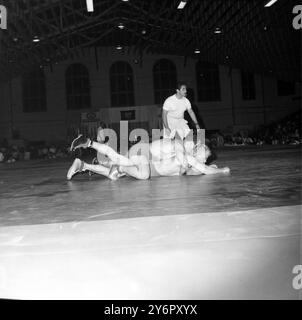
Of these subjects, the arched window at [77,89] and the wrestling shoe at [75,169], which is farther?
the arched window at [77,89]

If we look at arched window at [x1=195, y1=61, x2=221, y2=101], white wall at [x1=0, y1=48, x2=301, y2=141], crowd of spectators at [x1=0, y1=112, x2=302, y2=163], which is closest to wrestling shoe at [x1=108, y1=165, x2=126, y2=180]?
crowd of spectators at [x1=0, y1=112, x2=302, y2=163]

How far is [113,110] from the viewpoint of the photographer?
2144cm

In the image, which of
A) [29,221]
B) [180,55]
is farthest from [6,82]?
[29,221]

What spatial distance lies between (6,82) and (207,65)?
12.2 meters

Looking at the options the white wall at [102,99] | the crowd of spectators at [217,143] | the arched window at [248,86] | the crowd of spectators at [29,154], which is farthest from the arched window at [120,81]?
the crowd of spectators at [29,154]

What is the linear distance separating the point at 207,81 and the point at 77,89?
26.3 feet

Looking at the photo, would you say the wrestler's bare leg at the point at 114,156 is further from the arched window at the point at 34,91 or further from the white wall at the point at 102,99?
the arched window at the point at 34,91

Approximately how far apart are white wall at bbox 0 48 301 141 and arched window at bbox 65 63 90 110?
27 cm

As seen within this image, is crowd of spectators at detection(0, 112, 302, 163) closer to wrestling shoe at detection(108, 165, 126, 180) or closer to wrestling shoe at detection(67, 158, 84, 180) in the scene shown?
wrestling shoe at detection(67, 158, 84, 180)

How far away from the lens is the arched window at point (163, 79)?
23.4m

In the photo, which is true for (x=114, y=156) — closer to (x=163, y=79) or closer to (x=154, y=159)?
(x=154, y=159)

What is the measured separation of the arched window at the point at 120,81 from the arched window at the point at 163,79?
150cm

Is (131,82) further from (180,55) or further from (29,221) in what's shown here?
(29,221)

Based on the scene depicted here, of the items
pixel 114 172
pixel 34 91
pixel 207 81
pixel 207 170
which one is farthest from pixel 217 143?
pixel 114 172
